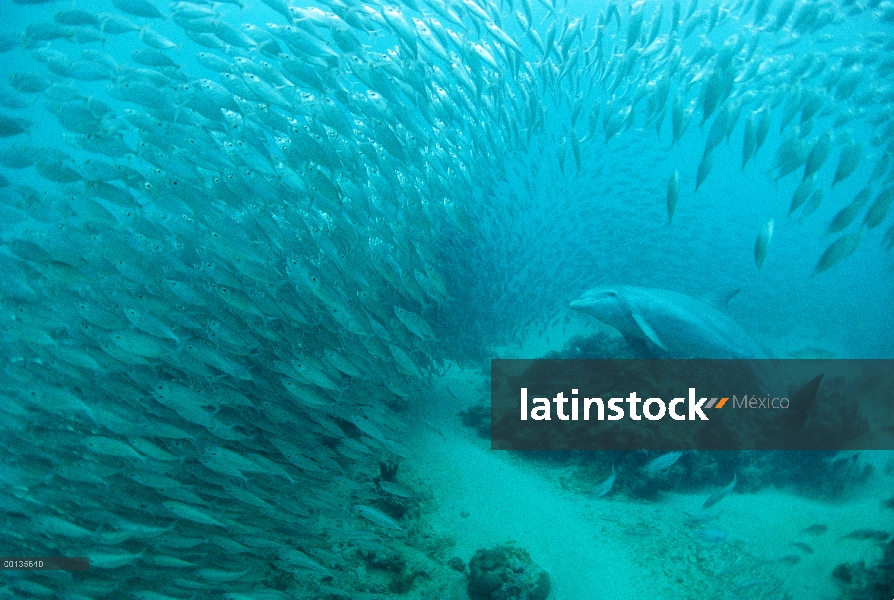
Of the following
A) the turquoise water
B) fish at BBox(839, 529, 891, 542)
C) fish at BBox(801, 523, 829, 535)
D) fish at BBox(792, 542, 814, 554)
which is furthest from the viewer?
fish at BBox(801, 523, 829, 535)

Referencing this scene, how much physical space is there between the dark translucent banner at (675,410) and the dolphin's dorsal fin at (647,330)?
99cm

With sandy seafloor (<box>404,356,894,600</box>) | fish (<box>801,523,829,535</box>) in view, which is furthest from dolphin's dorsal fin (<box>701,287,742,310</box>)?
fish (<box>801,523,829,535</box>)

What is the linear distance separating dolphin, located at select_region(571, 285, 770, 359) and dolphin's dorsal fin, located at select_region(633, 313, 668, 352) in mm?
13

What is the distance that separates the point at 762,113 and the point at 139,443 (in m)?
6.81

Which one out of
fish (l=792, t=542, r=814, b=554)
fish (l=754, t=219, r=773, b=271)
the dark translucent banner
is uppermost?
fish (l=754, t=219, r=773, b=271)

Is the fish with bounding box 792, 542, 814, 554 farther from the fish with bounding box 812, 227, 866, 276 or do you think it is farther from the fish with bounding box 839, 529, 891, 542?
the fish with bounding box 812, 227, 866, 276

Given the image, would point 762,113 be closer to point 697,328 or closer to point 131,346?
point 697,328

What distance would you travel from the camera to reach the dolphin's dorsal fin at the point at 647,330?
392cm

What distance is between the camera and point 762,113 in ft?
14.9

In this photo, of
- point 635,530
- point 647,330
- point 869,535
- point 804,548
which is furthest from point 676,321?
point 869,535

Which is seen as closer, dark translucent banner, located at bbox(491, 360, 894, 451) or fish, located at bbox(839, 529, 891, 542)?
fish, located at bbox(839, 529, 891, 542)

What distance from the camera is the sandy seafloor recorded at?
3949 mm

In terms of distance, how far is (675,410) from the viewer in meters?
5.37

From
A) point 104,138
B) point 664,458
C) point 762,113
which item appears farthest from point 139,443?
point 762,113
